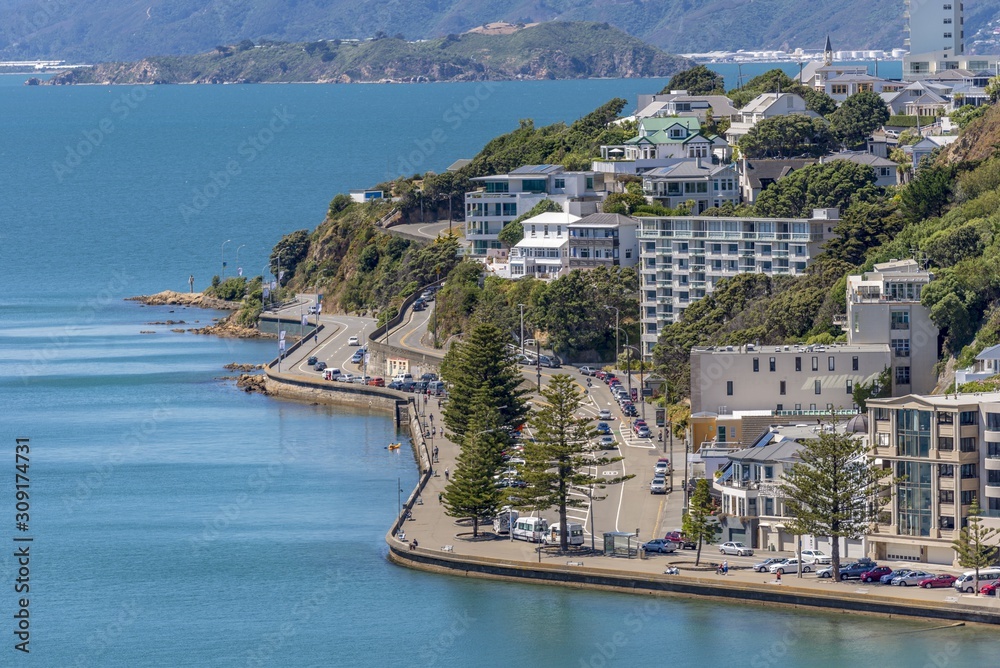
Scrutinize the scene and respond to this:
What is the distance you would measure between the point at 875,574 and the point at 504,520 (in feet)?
44.8

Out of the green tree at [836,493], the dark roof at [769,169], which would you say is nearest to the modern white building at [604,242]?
the dark roof at [769,169]

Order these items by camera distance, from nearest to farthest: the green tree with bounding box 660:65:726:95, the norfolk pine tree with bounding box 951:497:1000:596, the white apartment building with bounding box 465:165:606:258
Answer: the norfolk pine tree with bounding box 951:497:1000:596
the white apartment building with bounding box 465:165:606:258
the green tree with bounding box 660:65:726:95

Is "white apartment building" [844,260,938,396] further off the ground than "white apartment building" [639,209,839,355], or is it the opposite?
"white apartment building" [639,209,839,355]

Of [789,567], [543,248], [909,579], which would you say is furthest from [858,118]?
[909,579]

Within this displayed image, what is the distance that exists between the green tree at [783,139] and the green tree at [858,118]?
61.3 inches

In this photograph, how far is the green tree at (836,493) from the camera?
60.8m

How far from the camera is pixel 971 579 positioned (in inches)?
2304

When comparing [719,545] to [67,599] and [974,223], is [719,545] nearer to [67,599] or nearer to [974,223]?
[67,599]

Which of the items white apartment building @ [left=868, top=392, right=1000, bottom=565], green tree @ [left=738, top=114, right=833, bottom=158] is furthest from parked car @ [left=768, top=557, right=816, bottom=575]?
green tree @ [left=738, top=114, right=833, bottom=158]

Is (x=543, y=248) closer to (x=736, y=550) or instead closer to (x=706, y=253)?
(x=706, y=253)

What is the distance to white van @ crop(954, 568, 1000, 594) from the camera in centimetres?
5828

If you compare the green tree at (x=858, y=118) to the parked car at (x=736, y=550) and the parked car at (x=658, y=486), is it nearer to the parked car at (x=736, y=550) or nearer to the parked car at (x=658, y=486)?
the parked car at (x=658, y=486)

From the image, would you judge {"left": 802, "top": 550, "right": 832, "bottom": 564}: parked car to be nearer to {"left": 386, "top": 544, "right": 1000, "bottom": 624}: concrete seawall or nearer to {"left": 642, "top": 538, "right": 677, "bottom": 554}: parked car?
{"left": 386, "top": 544, "right": 1000, "bottom": 624}: concrete seawall

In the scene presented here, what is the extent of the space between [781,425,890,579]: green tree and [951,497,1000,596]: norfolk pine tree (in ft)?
8.68
